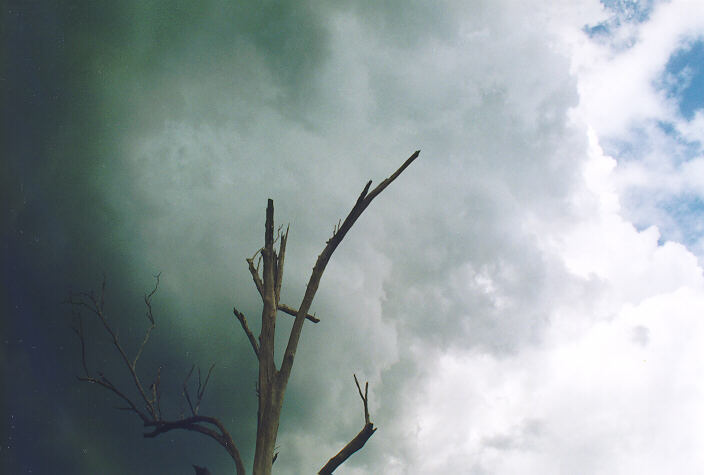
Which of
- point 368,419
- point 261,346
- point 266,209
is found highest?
point 266,209

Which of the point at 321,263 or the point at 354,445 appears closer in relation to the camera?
the point at 354,445

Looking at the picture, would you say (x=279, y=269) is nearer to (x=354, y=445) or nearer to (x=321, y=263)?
(x=321, y=263)

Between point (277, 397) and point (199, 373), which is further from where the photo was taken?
point (199, 373)

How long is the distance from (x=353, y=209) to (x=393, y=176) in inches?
28.9

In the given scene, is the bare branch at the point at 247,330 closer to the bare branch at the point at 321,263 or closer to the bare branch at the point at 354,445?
the bare branch at the point at 321,263

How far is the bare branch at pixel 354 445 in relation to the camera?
4.45 m

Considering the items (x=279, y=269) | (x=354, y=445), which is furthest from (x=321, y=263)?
(x=354, y=445)

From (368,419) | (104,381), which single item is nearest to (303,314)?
(368,419)

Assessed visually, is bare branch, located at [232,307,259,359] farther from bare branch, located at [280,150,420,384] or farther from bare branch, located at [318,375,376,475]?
bare branch, located at [318,375,376,475]

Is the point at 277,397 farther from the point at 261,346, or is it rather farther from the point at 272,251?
the point at 272,251

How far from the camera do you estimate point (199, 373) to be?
5602 mm

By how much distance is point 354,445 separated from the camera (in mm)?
4512

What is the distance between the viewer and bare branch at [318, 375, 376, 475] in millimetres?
4449

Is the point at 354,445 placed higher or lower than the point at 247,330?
lower
